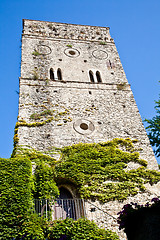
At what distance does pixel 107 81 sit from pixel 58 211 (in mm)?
8959

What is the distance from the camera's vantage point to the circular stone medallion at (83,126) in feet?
43.7

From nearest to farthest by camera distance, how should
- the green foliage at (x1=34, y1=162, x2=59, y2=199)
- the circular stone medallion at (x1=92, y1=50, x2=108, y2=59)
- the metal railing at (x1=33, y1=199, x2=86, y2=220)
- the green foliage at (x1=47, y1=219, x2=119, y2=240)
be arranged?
1. the green foliage at (x1=47, y1=219, x2=119, y2=240)
2. the metal railing at (x1=33, y1=199, x2=86, y2=220)
3. the green foliage at (x1=34, y1=162, x2=59, y2=199)
4. the circular stone medallion at (x1=92, y1=50, x2=108, y2=59)

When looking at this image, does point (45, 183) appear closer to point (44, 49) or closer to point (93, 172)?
point (93, 172)

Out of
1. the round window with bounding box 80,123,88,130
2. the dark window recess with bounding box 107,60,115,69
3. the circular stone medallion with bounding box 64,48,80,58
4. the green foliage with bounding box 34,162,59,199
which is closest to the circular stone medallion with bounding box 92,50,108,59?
the dark window recess with bounding box 107,60,115,69

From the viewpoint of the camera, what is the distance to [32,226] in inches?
332

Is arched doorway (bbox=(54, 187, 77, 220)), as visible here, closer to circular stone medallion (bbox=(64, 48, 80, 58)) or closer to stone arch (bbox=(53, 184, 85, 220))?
stone arch (bbox=(53, 184, 85, 220))

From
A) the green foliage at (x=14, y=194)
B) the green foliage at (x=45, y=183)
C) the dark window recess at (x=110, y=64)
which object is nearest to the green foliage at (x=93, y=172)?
the green foliage at (x=45, y=183)

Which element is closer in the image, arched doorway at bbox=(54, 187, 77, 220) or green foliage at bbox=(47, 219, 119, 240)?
green foliage at bbox=(47, 219, 119, 240)

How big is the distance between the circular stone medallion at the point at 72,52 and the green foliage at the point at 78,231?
11708 mm

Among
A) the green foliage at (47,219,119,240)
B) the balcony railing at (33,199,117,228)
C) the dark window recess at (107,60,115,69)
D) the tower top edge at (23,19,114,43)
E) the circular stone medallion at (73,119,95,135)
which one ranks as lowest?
the green foliage at (47,219,119,240)

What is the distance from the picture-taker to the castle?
12930 millimetres

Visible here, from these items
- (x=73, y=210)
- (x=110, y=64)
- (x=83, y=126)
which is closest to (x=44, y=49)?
(x=110, y=64)

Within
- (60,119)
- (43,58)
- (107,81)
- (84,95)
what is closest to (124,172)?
(60,119)

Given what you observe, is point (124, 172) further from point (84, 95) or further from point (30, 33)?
point (30, 33)
